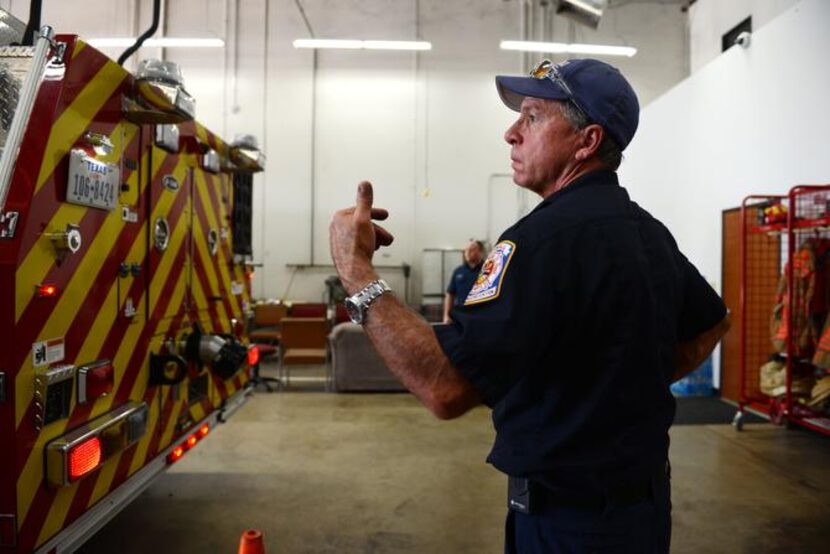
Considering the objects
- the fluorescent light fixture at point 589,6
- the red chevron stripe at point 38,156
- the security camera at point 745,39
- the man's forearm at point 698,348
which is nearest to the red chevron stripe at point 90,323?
the red chevron stripe at point 38,156

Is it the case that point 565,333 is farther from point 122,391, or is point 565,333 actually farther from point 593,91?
point 122,391

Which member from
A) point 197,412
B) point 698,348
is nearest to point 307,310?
point 197,412

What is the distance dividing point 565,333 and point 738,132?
696 cm

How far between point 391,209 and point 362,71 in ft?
9.14

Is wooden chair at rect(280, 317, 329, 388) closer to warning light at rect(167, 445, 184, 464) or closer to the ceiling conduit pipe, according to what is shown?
warning light at rect(167, 445, 184, 464)

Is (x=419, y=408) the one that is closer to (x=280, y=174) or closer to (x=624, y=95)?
(x=624, y=95)

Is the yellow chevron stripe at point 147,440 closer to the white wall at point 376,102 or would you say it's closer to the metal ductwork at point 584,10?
the metal ductwork at point 584,10

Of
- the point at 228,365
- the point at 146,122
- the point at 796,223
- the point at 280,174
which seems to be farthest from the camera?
the point at 280,174

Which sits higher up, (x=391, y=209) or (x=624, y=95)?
(x=391, y=209)

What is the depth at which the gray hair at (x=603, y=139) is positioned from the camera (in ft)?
4.15

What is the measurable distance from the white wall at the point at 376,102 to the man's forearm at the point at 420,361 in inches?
420

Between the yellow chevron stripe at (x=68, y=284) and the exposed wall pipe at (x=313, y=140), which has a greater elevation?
the exposed wall pipe at (x=313, y=140)

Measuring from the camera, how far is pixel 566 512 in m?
1.20

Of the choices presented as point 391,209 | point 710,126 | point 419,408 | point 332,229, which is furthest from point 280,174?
point 332,229
